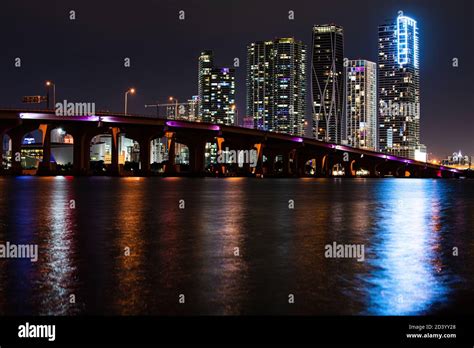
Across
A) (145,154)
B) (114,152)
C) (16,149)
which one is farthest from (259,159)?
(16,149)

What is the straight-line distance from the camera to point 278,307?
9305 millimetres

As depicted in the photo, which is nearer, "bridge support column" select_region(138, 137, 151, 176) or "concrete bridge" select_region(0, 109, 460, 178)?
"concrete bridge" select_region(0, 109, 460, 178)

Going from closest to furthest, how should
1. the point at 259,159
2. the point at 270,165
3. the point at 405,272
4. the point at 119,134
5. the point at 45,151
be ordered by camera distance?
the point at 405,272 < the point at 45,151 < the point at 119,134 < the point at 259,159 < the point at 270,165

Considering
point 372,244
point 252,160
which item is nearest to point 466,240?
point 372,244

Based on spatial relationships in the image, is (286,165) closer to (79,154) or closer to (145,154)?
(145,154)

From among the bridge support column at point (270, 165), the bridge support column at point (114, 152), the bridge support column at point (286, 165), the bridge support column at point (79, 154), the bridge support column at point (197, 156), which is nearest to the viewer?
the bridge support column at point (79, 154)

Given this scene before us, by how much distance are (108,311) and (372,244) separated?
9927 millimetres

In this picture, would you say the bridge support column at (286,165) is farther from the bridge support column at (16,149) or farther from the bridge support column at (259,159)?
the bridge support column at (16,149)

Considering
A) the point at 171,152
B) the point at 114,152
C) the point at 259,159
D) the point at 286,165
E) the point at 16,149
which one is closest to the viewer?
the point at 16,149

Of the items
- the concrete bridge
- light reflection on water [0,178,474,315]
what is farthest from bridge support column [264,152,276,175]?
light reflection on water [0,178,474,315]

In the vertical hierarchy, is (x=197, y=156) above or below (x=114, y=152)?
below

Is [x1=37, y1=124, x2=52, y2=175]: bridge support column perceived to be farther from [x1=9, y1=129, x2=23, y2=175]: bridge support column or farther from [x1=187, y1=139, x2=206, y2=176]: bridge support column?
[x1=187, y1=139, x2=206, y2=176]: bridge support column

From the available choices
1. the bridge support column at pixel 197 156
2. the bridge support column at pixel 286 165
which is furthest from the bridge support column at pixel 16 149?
the bridge support column at pixel 286 165

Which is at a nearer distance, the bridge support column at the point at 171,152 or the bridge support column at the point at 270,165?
the bridge support column at the point at 171,152
